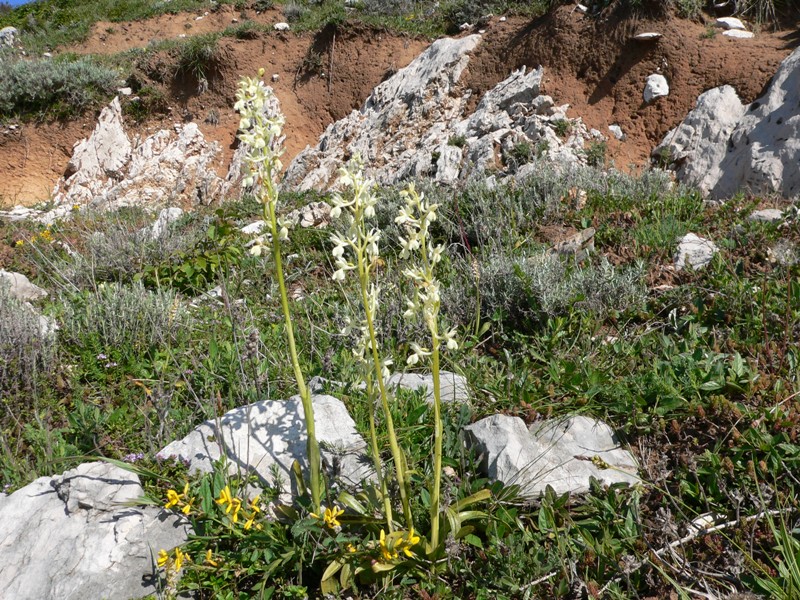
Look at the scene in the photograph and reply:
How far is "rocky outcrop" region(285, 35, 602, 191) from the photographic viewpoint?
896 centimetres

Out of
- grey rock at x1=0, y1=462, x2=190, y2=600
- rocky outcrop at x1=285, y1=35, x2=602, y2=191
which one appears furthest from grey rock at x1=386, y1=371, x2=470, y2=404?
rocky outcrop at x1=285, y1=35, x2=602, y2=191

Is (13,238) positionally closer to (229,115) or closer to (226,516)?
(226,516)

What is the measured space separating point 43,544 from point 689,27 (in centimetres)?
1109

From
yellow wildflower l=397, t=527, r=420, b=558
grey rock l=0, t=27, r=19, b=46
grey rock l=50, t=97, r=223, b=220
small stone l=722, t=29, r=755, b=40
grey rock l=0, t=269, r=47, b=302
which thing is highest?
grey rock l=0, t=27, r=19, b=46

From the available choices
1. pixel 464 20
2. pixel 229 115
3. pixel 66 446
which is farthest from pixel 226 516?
pixel 229 115

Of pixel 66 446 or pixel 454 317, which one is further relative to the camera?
pixel 454 317

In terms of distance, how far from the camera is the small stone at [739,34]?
8734mm

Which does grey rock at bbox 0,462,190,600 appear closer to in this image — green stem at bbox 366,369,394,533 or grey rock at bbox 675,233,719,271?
green stem at bbox 366,369,394,533

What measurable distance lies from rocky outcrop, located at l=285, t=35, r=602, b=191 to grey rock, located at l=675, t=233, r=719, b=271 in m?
4.02

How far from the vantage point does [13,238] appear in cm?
655

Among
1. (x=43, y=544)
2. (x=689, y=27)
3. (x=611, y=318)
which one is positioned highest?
(x=689, y=27)

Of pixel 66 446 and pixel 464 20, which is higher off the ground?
pixel 464 20

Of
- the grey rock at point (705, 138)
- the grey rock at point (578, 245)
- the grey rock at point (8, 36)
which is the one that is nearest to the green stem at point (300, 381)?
the grey rock at point (578, 245)

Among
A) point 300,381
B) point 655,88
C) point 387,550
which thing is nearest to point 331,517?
point 387,550
